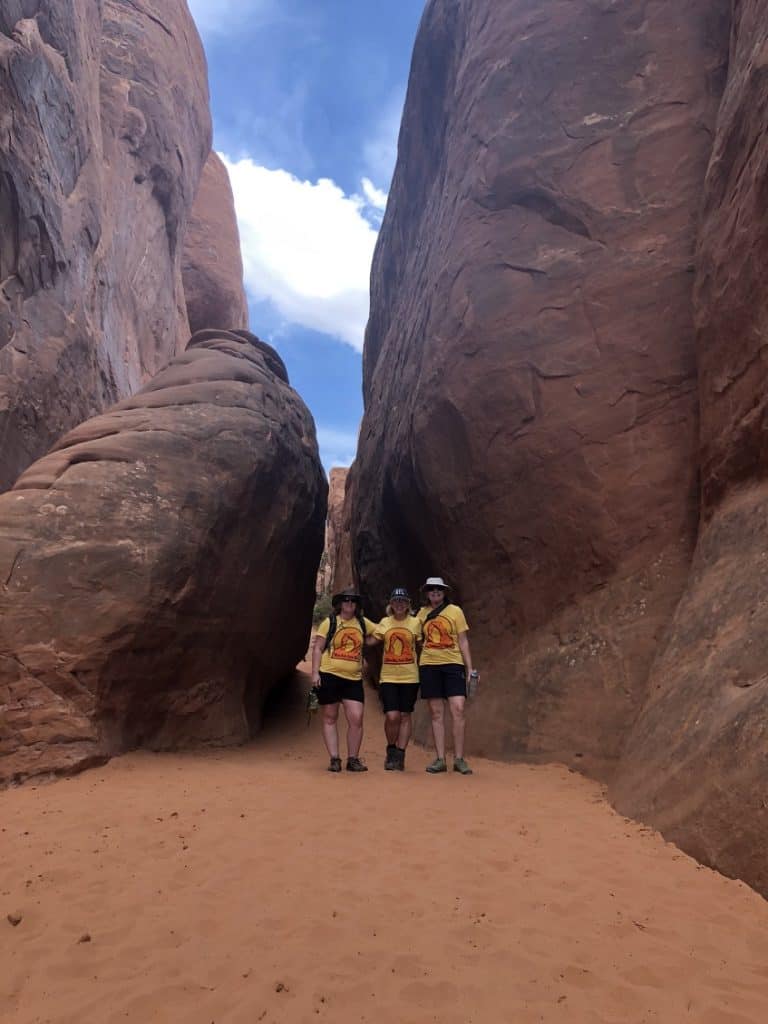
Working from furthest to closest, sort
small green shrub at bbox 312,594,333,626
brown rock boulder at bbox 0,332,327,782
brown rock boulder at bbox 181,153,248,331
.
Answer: brown rock boulder at bbox 181,153,248,331
small green shrub at bbox 312,594,333,626
brown rock boulder at bbox 0,332,327,782

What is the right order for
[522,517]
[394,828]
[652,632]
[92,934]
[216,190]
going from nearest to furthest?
[92,934] → [394,828] → [652,632] → [522,517] → [216,190]

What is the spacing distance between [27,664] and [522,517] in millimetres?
5209

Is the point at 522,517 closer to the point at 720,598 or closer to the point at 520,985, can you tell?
the point at 720,598

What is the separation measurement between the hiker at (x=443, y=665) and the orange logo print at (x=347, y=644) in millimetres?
647

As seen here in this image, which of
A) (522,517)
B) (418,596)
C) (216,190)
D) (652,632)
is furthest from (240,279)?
(652,632)

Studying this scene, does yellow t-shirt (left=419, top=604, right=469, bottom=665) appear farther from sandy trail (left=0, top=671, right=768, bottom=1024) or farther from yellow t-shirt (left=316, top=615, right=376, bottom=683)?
sandy trail (left=0, top=671, right=768, bottom=1024)

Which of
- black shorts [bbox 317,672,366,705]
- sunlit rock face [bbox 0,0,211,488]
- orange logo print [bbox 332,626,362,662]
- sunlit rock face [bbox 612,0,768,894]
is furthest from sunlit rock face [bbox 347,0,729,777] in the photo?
sunlit rock face [bbox 0,0,211,488]

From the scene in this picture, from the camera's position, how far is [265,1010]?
2.45 metres

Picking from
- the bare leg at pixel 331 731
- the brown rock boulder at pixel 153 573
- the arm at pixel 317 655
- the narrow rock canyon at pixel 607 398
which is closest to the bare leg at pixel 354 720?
the bare leg at pixel 331 731

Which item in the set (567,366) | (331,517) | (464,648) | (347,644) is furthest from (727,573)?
(331,517)

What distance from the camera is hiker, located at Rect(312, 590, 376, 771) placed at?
6.64 meters

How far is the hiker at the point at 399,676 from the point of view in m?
6.65

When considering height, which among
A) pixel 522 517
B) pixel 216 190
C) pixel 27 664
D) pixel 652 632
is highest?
pixel 216 190

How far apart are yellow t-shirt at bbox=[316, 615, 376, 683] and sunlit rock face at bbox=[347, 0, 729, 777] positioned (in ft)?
5.40
